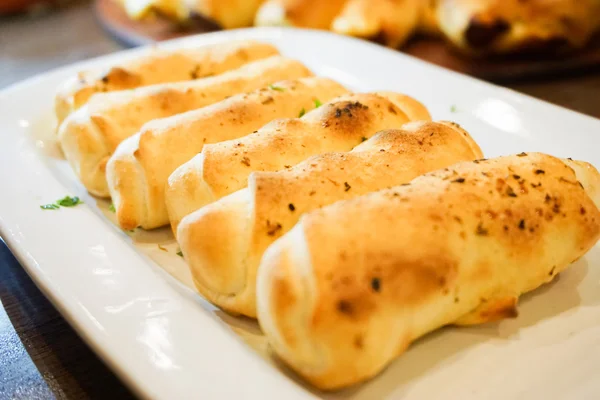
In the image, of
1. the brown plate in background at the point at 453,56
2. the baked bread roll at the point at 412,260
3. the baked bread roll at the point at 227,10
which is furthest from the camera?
the baked bread roll at the point at 227,10

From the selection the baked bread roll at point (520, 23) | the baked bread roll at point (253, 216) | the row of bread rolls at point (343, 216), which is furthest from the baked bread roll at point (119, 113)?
the baked bread roll at point (520, 23)

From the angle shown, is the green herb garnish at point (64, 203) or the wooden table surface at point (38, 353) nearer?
the wooden table surface at point (38, 353)

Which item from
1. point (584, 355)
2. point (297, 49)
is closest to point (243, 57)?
point (297, 49)

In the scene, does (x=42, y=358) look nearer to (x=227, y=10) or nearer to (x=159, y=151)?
(x=159, y=151)

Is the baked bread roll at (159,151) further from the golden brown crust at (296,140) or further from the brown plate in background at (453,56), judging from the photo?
the brown plate in background at (453,56)

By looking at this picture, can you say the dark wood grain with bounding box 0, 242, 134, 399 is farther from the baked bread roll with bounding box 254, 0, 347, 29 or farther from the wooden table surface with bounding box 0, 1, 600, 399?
the baked bread roll with bounding box 254, 0, 347, 29

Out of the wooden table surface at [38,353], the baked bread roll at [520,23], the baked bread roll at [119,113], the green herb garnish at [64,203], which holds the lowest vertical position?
the wooden table surface at [38,353]

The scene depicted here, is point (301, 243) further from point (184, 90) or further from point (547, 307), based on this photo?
point (184, 90)
